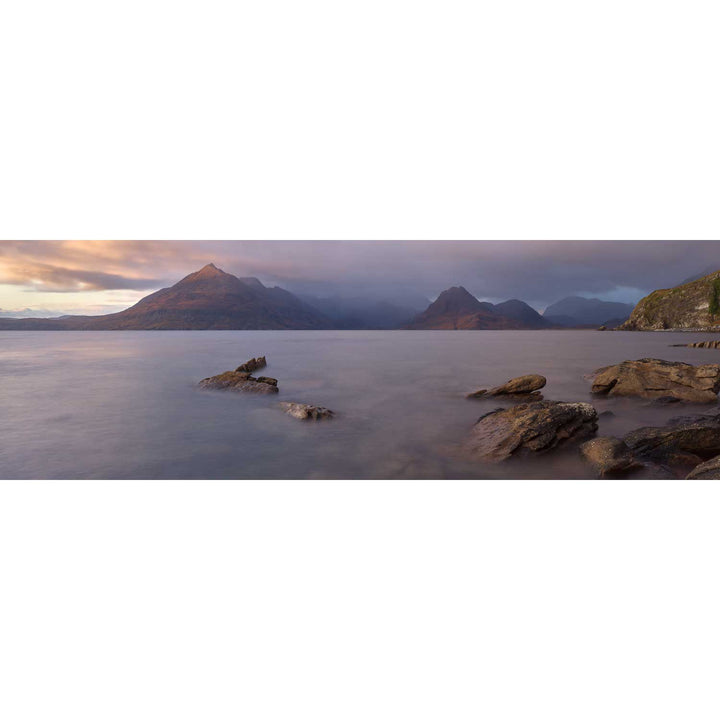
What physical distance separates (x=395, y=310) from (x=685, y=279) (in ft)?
19.7

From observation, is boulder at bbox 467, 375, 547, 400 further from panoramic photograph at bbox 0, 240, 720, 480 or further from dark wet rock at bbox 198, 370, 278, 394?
dark wet rock at bbox 198, 370, 278, 394

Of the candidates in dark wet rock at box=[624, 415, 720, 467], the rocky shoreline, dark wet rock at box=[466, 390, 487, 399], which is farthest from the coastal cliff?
dark wet rock at box=[624, 415, 720, 467]

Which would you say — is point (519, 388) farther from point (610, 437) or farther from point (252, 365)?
point (252, 365)

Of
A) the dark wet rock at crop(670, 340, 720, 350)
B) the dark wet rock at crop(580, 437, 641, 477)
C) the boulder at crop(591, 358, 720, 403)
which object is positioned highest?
the dark wet rock at crop(670, 340, 720, 350)

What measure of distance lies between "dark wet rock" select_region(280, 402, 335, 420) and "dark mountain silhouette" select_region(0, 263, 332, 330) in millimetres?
3276

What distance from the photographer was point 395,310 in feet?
33.8

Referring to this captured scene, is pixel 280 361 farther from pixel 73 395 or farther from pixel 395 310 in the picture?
pixel 73 395

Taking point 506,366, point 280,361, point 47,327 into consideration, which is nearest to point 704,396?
point 506,366

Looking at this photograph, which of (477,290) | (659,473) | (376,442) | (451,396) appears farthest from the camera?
(477,290)

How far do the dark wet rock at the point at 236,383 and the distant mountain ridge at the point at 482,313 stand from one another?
4503 millimetres

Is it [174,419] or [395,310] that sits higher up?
[395,310]

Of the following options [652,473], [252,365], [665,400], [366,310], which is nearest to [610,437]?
[652,473]

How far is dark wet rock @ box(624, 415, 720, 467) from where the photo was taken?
Answer: 4.73 m

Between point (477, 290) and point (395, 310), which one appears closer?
point (477, 290)
